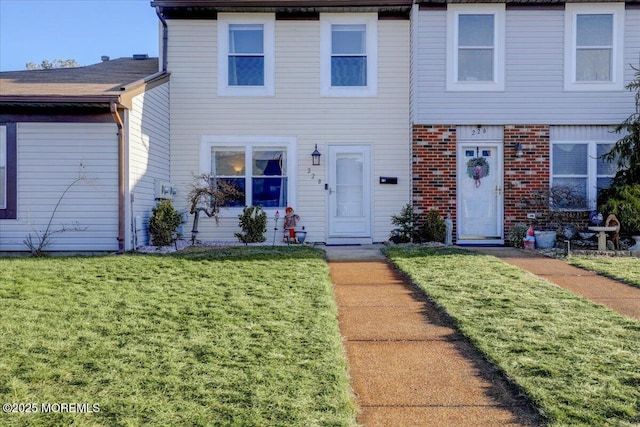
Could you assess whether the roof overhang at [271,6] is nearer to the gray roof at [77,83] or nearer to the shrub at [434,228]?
the gray roof at [77,83]

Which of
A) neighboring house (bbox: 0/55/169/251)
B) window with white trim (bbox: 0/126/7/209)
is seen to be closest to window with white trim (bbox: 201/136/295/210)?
neighboring house (bbox: 0/55/169/251)

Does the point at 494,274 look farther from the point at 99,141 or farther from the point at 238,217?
the point at 99,141

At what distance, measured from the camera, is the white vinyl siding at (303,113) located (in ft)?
38.6

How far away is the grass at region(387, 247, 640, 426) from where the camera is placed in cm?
317

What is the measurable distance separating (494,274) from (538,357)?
347cm

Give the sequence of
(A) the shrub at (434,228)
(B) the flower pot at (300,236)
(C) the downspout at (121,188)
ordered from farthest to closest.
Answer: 1. (B) the flower pot at (300,236)
2. (A) the shrub at (434,228)
3. (C) the downspout at (121,188)

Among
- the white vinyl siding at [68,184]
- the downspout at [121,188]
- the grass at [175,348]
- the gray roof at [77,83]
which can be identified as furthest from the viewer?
the white vinyl siding at [68,184]

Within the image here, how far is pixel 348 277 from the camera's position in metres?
7.52

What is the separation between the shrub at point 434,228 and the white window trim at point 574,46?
3865 millimetres

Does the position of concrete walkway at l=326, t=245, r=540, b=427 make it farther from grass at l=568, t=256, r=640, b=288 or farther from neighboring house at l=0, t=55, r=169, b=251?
neighboring house at l=0, t=55, r=169, b=251

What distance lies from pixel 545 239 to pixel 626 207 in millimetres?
1522

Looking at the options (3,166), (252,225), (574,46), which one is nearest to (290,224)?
(252,225)

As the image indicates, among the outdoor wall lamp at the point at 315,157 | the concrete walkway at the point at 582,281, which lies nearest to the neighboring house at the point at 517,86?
the outdoor wall lamp at the point at 315,157

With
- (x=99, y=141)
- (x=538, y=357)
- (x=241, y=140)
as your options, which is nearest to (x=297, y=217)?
(x=241, y=140)
